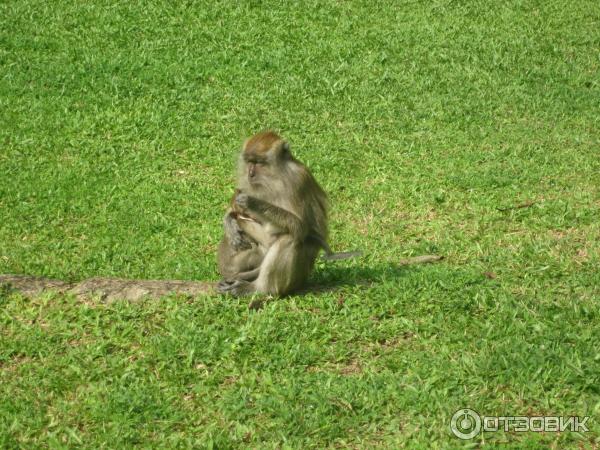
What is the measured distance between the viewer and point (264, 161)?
6805mm

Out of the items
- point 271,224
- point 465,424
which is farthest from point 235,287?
point 465,424

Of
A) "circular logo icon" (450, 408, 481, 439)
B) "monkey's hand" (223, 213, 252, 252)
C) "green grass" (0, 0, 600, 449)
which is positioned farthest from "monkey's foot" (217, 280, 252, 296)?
"circular logo icon" (450, 408, 481, 439)

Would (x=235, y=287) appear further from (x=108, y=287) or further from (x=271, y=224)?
(x=108, y=287)

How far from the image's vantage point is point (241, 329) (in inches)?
240

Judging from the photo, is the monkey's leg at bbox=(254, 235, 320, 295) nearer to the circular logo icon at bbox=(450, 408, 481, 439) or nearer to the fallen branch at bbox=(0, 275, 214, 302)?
the fallen branch at bbox=(0, 275, 214, 302)

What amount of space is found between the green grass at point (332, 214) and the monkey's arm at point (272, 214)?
45 centimetres

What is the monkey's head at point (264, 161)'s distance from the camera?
6797 millimetres

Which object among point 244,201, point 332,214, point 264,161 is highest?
point 264,161

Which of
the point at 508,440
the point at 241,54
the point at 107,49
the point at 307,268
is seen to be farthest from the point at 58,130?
the point at 508,440

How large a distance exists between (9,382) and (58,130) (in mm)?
5648

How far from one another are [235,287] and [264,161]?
2.88ft

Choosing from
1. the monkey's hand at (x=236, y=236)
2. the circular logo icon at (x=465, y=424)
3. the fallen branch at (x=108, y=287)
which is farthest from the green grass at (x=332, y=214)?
the monkey's hand at (x=236, y=236)

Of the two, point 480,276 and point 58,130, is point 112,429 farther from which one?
point 58,130

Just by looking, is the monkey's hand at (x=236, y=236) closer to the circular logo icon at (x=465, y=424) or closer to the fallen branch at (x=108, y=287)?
the fallen branch at (x=108, y=287)
